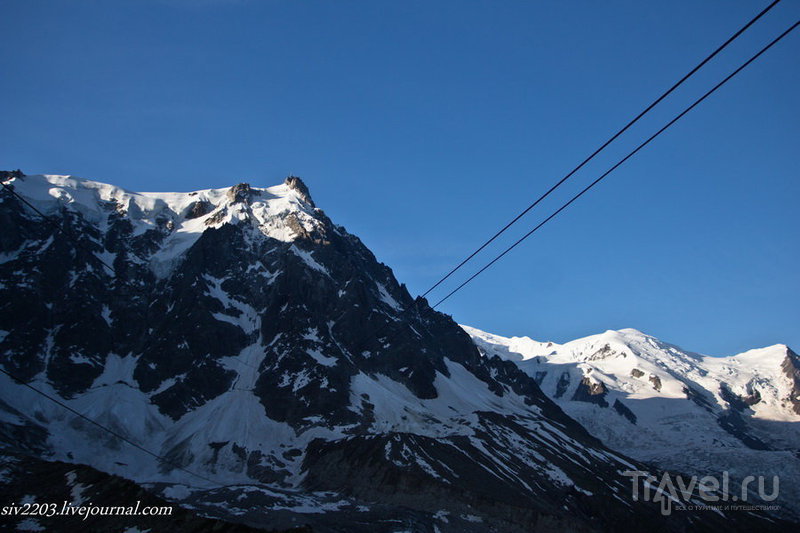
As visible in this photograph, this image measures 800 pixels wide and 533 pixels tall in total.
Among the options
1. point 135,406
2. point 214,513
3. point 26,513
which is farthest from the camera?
point 135,406

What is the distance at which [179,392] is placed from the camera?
596 feet

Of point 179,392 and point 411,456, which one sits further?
point 179,392

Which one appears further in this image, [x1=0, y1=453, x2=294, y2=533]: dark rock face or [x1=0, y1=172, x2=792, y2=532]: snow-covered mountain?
[x1=0, y1=172, x2=792, y2=532]: snow-covered mountain

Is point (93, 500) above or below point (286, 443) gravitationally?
below

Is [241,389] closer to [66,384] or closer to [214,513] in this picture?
[66,384]

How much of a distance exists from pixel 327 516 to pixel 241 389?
8367 cm

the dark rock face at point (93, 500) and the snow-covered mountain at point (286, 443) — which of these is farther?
the snow-covered mountain at point (286, 443)

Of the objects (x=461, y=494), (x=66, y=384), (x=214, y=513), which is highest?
(x=66, y=384)

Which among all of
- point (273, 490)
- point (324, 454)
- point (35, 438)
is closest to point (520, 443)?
point (324, 454)

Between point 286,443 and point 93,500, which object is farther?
point 286,443

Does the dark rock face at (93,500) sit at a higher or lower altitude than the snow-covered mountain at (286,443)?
lower

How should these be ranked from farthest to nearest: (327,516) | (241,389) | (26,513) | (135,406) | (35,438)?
(241,389), (135,406), (35,438), (327,516), (26,513)

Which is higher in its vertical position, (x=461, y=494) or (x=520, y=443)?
(x=520, y=443)

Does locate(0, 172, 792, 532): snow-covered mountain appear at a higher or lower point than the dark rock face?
higher
